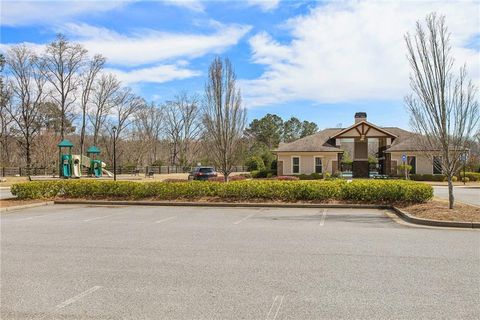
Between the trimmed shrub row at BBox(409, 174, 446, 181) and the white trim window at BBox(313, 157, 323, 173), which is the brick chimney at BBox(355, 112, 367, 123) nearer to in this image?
the white trim window at BBox(313, 157, 323, 173)

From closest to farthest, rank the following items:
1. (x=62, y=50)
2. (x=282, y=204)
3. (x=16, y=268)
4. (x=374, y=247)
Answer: (x=16, y=268)
(x=374, y=247)
(x=282, y=204)
(x=62, y=50)

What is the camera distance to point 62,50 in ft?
184

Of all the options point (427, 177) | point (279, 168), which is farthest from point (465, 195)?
point (279, 168)

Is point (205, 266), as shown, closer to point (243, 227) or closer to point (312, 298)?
point (312, 298)

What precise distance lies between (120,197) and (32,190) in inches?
154

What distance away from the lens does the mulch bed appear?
1167cm

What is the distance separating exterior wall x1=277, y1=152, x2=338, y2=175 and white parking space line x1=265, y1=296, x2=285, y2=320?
36524 millimetres

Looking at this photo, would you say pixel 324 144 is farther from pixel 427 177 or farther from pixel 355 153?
pixel 427 177

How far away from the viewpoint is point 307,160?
137ft

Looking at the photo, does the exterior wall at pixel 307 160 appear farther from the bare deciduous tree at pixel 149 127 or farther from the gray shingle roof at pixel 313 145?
the bare deciduous tree at pixel 149 127

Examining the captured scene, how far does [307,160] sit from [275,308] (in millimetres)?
37463

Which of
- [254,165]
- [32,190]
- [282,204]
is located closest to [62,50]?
[254,165]

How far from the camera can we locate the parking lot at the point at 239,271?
4820mm

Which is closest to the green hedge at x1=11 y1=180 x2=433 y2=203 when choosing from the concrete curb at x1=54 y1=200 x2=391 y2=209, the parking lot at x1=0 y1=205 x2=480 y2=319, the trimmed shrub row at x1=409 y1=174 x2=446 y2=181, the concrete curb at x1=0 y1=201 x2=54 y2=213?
the concrete curb at x1=54 y1=200 x2=391 y2=209
